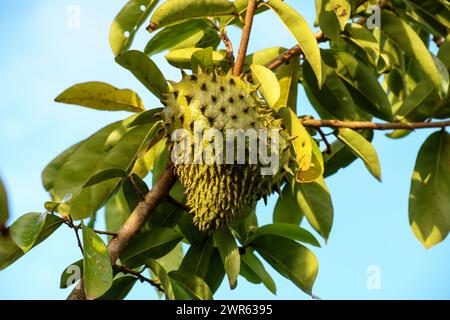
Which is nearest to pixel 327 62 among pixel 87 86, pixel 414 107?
pixel 414 107

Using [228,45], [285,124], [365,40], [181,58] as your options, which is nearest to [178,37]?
[228,45]

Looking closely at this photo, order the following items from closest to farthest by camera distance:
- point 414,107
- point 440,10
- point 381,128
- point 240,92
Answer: point 240,92
point 381,128
point 414,107
point 440,10

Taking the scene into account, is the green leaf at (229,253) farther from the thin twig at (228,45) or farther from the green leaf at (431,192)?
the green leaf at (431,192)

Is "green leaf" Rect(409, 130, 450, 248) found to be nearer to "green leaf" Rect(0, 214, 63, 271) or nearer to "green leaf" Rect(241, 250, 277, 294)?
"green leaf" Rect(241, 250, 277, 294)

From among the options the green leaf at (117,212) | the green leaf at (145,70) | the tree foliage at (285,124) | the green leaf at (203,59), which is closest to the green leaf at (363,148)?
the tree foliage at (285,124)

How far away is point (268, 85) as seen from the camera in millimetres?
2135

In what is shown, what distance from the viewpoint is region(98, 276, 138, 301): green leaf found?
237 cm

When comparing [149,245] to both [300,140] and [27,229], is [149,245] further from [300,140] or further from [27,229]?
[300,140]

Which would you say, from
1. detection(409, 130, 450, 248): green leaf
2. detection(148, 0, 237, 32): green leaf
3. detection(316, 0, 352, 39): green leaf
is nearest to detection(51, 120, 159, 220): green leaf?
detection(148, 0, 237, 32): green leaf

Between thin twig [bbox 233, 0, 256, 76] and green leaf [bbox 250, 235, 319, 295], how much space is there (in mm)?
655

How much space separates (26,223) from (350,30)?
1.48 meters

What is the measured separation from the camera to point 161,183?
229 centimetres

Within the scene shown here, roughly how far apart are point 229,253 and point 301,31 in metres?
0.77

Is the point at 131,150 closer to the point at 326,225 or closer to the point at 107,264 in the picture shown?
the point at 107,264
